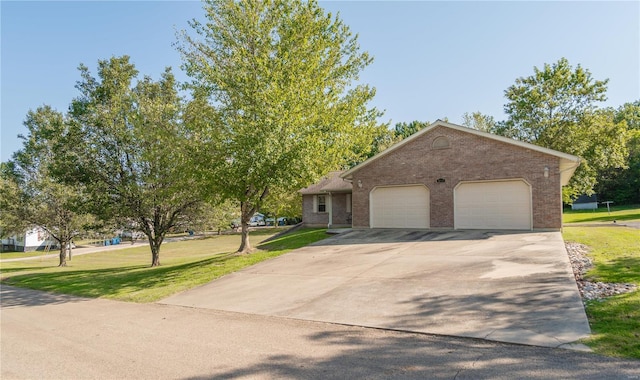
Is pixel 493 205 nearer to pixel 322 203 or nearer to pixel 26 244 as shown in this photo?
pixel 322 203

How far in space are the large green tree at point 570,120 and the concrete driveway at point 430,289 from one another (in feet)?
58.7

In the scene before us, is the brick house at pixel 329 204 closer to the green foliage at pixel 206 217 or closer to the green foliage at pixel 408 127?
the green foliage at pixel 206 217

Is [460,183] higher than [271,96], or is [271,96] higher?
[271,96]

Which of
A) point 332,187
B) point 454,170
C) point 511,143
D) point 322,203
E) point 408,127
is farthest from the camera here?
point 408,127

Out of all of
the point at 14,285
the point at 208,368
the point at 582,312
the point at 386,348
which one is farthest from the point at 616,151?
the point at 14,285

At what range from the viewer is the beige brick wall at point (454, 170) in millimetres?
16359

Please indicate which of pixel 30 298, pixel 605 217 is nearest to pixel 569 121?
pixel 605 217

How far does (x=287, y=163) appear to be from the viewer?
1373cm

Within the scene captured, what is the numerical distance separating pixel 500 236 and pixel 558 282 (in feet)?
24.9

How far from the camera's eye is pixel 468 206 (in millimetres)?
17969

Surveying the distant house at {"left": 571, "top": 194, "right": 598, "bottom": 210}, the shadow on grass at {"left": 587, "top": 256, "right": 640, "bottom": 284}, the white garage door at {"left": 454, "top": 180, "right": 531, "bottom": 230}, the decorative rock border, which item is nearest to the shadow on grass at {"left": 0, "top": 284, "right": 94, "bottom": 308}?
the decorative rock border

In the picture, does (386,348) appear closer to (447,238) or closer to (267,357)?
(267,357)

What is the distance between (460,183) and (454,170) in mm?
659

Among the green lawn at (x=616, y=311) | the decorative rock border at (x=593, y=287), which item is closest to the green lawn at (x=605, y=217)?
the green lawn at (x=616, y=311)
